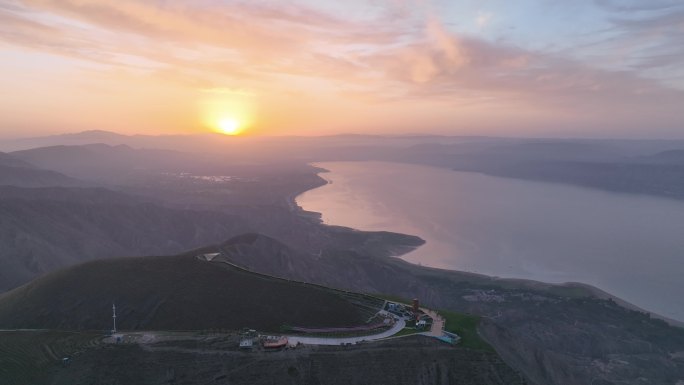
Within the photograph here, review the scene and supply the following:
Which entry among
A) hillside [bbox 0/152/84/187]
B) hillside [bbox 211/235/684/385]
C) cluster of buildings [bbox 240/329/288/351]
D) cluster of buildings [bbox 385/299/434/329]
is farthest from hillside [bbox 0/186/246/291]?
cluster of buildings [bbox 385/299/434/329]

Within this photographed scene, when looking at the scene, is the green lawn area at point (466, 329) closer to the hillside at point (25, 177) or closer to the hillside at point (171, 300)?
the hillside at point (171, 300)

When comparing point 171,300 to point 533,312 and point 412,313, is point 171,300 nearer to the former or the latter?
point 412,313

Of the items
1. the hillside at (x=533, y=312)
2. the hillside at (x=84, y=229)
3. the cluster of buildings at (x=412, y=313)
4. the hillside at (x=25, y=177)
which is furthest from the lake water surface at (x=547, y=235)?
the hillside at (x=25, y=177)

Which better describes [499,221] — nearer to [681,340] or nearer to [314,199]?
[314,199]

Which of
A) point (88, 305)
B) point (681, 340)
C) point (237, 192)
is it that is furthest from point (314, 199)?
point (88, 305)

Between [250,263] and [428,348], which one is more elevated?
[428,348]

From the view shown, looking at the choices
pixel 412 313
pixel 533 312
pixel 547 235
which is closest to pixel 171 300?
pixel 412 313
